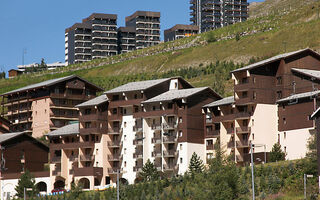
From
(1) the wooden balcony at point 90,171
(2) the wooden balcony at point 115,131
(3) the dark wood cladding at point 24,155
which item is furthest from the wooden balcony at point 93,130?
(3) the dark wood cladding at point 24,155

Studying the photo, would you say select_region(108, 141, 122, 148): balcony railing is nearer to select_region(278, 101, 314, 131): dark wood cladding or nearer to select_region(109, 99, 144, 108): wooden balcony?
select_region(109, 99, 144, 108): wooden balcony

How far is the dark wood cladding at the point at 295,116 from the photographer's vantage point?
95875mm

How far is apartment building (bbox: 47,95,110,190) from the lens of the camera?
11550 cm

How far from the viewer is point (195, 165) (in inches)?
3971

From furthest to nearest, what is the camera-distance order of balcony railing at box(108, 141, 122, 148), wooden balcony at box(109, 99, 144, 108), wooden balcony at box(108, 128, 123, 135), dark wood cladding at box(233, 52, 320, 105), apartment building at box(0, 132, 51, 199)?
1. apartment building at box(0, 132, 51, 199)
2. wooden balcony at box(108, 128, 123, 135)
3. balcony railing at box(108, 141, 122, 148)
4. wooden balcony at box(109, 99, 144, 108)
5. dark wood cladding at box(233, 52, 320, 105)

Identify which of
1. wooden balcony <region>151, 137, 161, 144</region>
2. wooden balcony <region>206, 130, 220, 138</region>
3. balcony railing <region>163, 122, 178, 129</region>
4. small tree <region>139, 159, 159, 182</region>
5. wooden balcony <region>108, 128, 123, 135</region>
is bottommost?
small tree <region>139, 159, 159, 182</region>

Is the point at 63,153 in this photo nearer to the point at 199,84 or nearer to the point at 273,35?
the point at 199,84

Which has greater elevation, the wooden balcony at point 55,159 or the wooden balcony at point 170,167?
the wooden balcony at point 55,159

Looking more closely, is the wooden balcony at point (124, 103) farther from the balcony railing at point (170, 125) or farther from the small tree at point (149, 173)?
the small tree at point (149, 173)

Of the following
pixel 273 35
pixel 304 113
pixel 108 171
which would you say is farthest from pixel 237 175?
pixel 273 35

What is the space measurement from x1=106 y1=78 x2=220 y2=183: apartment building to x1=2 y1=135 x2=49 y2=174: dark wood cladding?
17.6 m

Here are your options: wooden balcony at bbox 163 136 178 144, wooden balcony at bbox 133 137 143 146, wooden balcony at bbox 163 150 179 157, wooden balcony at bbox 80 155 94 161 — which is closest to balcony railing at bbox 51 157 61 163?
wooden balcony at bbox 80 155 94 161

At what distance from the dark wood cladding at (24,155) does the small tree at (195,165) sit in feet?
116

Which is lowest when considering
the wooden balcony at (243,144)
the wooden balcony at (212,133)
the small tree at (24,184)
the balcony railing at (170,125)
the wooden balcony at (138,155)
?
the small tree at (24,184)
